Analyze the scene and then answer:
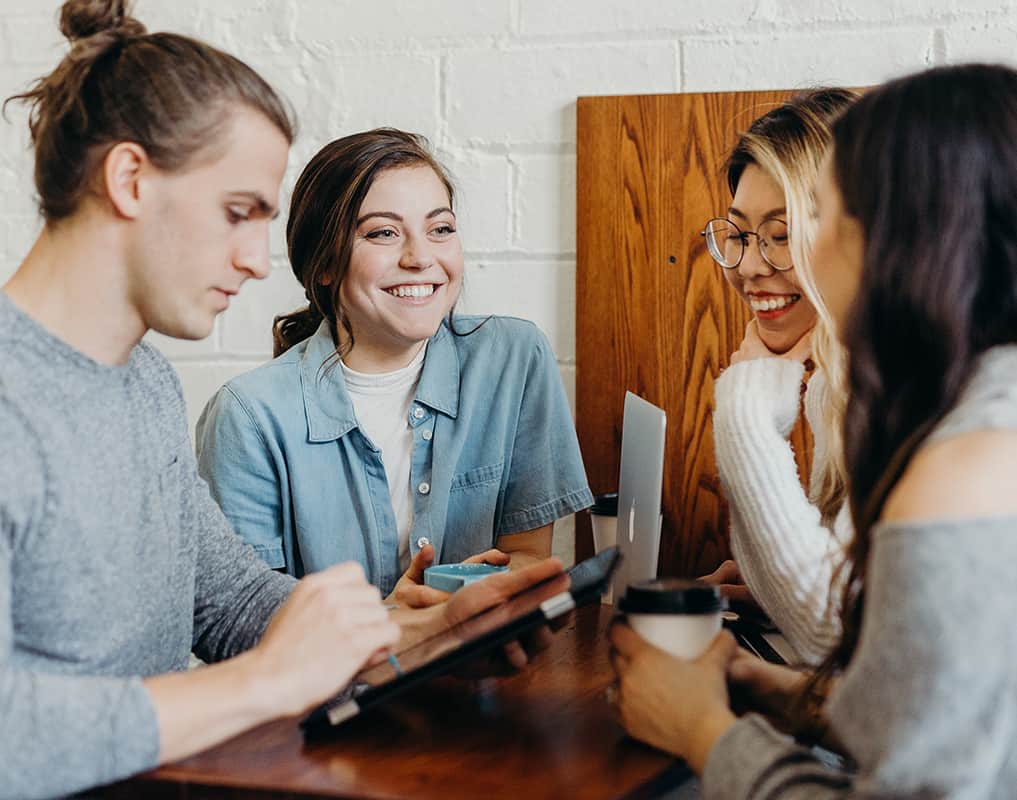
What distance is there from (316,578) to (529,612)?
19 centimetres

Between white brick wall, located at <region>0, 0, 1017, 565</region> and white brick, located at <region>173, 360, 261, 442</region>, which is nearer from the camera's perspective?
white brick wall, located at <region>0, 0, 1017, 565</region>

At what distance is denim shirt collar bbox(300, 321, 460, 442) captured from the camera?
157 centimetres

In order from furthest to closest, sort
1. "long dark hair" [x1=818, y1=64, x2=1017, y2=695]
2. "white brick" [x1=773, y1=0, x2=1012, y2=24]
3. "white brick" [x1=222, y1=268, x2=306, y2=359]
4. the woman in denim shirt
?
"white brick" [x1=222, y1=268, x2=306, y2=359]
"white brick" [x1=773, y1=0, x2=1012, y2=24]
the woman in denim shirt
"long dark hair" [x1=818, y1=64, x2=1017, y2=695]

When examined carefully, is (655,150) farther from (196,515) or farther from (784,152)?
(196,515)

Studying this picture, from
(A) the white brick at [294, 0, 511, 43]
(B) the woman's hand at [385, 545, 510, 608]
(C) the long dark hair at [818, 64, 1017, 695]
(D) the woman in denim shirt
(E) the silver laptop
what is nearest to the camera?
(C) the long dark hair at [818, 64, 1017, 695]

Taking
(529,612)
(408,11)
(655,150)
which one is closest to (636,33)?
(655,150)

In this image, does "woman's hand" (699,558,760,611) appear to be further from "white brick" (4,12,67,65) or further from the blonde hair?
"white brick" (4,12,67,65)

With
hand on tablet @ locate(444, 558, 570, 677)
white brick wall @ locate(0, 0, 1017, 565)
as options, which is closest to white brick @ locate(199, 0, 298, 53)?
white brick wall @ locate(0, 0, 1017, 565)

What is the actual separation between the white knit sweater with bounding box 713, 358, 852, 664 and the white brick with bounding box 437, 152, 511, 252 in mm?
538

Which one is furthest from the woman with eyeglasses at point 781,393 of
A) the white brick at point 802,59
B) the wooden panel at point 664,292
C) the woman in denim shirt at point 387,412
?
the woman in denim shirt at point 387,412

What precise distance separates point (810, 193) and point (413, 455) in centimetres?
62

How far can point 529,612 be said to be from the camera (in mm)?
854

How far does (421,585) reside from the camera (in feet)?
4.47

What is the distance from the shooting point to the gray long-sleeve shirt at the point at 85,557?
31.1 inches
